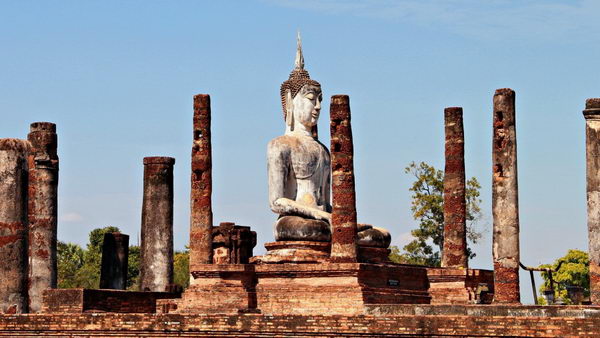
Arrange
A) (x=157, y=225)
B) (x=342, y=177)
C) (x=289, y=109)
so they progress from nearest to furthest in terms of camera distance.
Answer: (x=342, y=177) < (x=289, y=109) < (x=157, y=225)

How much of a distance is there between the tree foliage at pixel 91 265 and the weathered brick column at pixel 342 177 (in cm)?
2414

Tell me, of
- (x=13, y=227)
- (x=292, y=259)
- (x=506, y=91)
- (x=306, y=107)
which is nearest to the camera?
(x=13, y=227)

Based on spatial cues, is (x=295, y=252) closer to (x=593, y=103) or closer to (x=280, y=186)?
(x=280, y=186)

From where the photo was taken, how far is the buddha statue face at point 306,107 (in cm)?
2577

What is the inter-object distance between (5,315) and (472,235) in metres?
18.2

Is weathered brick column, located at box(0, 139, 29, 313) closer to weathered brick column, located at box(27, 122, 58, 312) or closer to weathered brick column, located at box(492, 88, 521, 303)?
weathered brick column, located at box(27, 122, 58, 312)

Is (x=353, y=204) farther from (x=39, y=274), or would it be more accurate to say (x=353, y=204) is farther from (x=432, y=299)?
(x=39, y=274)

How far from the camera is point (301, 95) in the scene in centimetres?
2583

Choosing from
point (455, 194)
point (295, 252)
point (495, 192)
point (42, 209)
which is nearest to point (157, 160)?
point (42, 209)

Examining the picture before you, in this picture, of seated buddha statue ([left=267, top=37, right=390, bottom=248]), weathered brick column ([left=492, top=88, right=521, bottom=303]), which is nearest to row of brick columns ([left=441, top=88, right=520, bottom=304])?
weathered brick column ([left=492, top=88, right=521, bottom=303])

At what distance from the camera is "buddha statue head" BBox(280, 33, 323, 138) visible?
84.6 ft

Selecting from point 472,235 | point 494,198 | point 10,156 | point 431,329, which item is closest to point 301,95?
point 494,198

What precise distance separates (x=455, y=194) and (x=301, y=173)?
277 centimetres

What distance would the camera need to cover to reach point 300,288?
22906 mm
